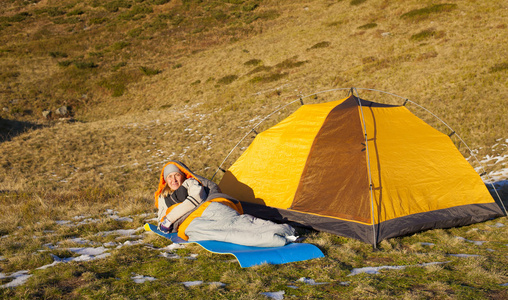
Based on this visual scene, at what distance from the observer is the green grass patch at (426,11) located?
26291 millimetres

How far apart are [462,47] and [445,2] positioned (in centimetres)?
1103

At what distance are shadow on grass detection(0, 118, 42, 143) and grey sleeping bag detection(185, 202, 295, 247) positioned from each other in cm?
1752

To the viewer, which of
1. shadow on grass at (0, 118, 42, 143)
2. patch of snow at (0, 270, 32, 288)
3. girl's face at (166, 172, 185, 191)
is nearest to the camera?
patch of snow at (0, 270, 32, 288)

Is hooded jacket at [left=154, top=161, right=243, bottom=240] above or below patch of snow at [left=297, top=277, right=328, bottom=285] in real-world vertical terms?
above

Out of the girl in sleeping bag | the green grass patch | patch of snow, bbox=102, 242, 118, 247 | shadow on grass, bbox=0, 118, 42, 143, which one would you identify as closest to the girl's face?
the girl in sleeping bag

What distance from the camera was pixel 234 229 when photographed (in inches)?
206

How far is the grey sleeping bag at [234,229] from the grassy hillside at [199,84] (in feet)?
2.26

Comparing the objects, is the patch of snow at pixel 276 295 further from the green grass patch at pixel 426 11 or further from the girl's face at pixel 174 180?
the green grass patch at pixel 426 11

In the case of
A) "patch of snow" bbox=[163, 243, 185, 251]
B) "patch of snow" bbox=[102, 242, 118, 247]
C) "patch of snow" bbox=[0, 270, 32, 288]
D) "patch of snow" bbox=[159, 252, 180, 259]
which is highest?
"patch of snow" bbox=[0, 270, 32, 288]

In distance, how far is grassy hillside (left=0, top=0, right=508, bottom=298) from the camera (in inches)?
307

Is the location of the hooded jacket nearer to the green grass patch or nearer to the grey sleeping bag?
the grey sleeping bag

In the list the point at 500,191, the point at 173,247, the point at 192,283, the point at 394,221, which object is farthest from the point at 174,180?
the point at 500,191

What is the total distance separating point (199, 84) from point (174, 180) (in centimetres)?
2176

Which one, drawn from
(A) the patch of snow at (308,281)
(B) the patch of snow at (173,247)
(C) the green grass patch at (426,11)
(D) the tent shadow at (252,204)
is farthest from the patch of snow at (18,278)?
(C) the green grass patch at (426,11)
